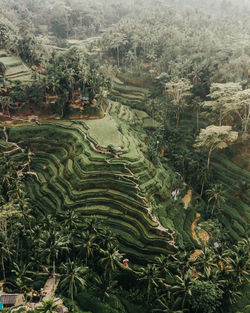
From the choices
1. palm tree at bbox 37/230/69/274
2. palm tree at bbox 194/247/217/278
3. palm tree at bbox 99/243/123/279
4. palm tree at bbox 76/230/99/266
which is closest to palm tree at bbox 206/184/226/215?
palm tree at bbox 194/247/217/278

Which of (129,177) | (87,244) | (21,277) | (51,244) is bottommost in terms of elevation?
(21,277)

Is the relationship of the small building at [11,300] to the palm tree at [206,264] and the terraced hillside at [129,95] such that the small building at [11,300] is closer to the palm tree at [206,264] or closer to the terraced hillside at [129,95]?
the palm tree at [206,264]

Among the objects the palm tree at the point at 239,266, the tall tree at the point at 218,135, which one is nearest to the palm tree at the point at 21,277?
the palm tree at the point at 239,266

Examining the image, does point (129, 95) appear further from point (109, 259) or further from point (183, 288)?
point (183, 288)

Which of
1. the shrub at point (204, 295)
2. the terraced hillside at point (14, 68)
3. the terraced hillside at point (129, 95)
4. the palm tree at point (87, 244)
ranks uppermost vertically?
the terraced hillside at point (14, 68)

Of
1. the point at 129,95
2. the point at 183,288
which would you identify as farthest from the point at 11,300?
the point at 129,95
